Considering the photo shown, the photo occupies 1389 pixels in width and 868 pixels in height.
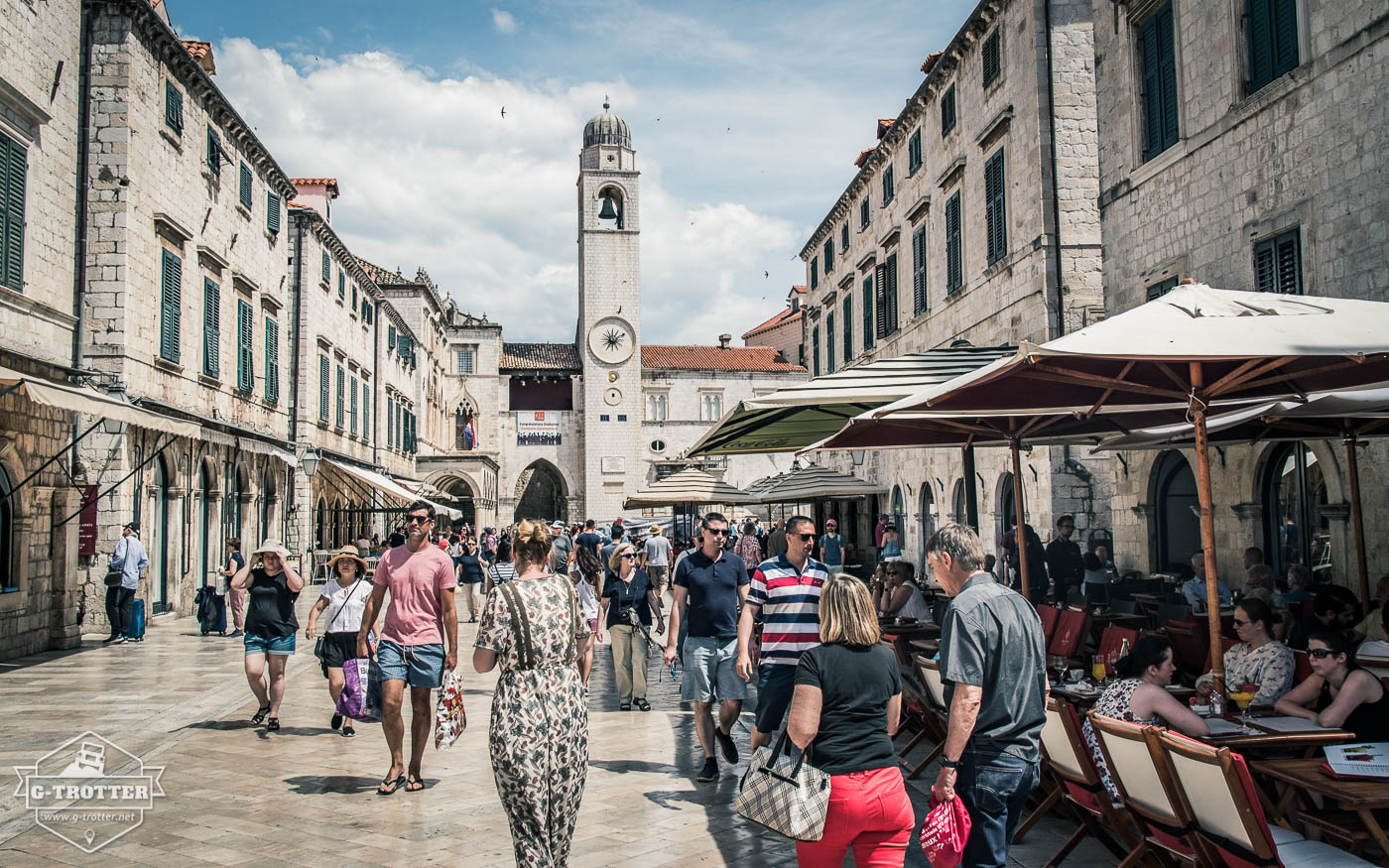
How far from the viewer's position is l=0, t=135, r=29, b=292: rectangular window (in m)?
12.2

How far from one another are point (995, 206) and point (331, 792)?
15071mm

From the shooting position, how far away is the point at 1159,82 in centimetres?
1320

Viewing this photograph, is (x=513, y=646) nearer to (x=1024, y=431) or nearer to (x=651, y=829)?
(x=651, y=829)

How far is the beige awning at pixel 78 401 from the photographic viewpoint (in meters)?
9.90

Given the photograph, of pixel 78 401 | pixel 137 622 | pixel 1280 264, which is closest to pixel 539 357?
pixel 137 622

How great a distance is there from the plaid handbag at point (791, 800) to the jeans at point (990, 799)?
57 centimetres

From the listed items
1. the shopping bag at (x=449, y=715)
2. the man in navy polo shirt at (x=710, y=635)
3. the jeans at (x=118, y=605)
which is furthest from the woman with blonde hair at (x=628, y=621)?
the jeans at (x=118, y=605)

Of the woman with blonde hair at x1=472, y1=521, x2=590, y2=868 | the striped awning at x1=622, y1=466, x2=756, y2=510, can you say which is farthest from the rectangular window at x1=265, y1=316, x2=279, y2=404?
the woman with blonde hair at x1=472, y1=521, x2=590, y2=868

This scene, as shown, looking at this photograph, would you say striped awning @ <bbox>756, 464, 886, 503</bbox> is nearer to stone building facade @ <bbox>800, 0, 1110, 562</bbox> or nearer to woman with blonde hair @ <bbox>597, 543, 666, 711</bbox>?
stone building facade @ <bbox>800, 0, 1110, 562</bbox>

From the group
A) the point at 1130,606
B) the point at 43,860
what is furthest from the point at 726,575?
the point at 1130,606

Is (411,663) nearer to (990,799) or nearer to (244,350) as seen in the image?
(990,799)

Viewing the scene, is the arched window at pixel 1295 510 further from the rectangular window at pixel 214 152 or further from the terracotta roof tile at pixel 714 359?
the terracotta roof tile at pixel 714 359

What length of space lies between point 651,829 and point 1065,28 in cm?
1481

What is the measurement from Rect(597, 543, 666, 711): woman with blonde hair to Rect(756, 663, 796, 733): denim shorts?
3722mm
